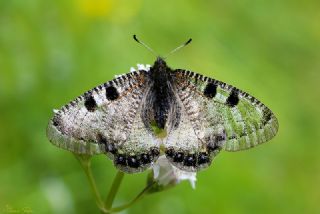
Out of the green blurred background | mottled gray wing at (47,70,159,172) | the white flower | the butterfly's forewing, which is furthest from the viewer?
the green blurred background

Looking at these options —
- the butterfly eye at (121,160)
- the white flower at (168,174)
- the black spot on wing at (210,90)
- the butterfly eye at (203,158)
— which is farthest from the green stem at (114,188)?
the black spot on wing at (210,90)

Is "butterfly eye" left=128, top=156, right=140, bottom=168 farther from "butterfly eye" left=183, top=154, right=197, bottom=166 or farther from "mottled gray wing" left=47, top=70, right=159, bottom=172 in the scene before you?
"butterfly eye" left=183, top=154, right=197, bottom=166

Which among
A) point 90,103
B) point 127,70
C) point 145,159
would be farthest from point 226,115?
point 127,70

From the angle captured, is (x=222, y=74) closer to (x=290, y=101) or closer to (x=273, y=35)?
(x=290, y=101)

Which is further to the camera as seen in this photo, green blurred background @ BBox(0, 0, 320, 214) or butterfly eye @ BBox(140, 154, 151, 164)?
green blurred background @ BBox(0, 0, 320, 214)

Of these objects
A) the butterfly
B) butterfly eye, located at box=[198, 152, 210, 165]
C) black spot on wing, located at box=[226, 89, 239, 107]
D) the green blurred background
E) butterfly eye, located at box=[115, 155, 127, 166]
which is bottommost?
the green blurred background

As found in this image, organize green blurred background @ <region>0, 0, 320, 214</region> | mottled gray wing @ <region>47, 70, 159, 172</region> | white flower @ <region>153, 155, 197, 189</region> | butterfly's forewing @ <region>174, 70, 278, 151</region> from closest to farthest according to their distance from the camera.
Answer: mottled gray wing @ <region>47, 70, 159, 172</region>
butterfly's forewing @ <region>174, 70, 278, 151</region>
white flower @ <region>153, 155, 197, 189</region>
green blurred background @ <region>0, 0, 320, 214</region>

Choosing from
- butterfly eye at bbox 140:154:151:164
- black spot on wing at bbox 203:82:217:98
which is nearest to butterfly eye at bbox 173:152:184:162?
butterfly eye at bbox 140:154:151:164
